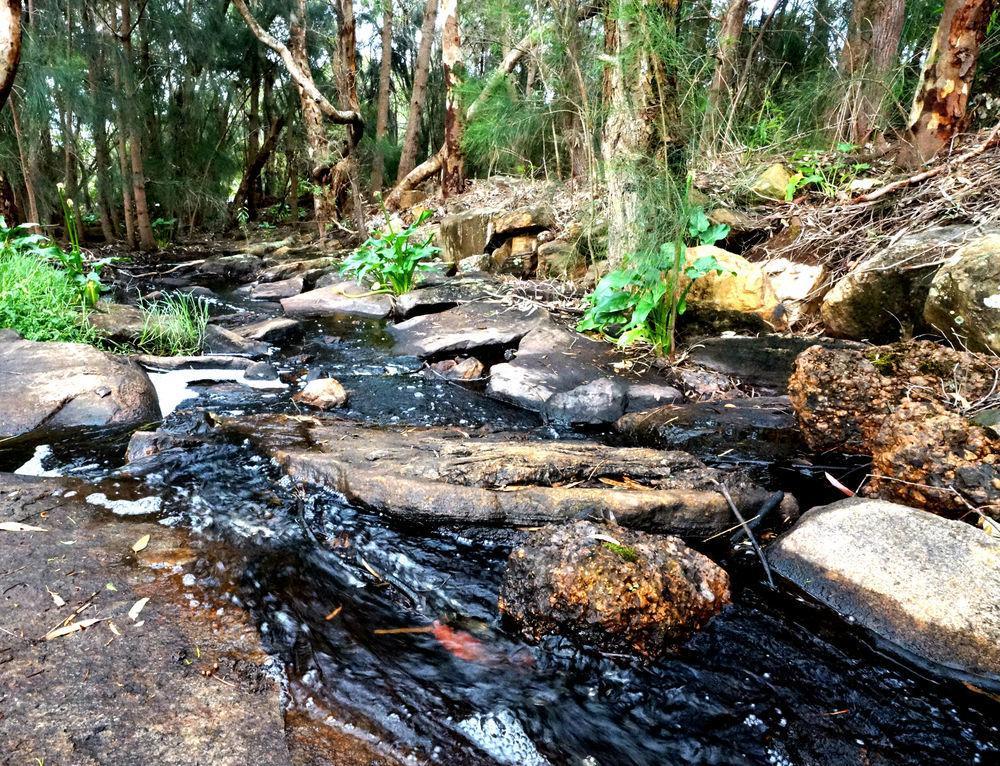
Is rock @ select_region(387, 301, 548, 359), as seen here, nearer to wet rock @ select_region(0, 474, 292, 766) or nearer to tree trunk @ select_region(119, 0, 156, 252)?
wet rock @ select_region(0, 474, 292, 766)

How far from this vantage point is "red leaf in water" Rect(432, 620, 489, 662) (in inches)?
68.0

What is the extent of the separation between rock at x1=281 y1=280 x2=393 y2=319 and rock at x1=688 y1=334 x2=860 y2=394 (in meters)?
3.69

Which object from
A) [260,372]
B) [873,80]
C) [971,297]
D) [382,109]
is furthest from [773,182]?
[382,109]

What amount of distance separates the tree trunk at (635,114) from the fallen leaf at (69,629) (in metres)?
3.79

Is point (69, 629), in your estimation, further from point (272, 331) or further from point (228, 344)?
point (272, 331)

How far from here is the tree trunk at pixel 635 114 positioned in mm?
4012

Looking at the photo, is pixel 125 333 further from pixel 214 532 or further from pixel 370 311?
pixel 214 532

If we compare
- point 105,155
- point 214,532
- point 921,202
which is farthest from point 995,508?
point 105,155

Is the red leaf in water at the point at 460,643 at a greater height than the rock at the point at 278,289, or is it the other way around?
the rock at the point at 278,289

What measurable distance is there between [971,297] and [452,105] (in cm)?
977

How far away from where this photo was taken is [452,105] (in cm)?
1100

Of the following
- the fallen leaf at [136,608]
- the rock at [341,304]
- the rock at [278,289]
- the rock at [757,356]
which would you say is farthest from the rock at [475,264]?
the fallen leaf at [136,608]

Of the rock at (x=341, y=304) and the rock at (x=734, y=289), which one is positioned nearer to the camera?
the rock at (x=734, y=289)

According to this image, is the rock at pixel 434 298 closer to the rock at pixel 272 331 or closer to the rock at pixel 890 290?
the rock at pixel 272 331
